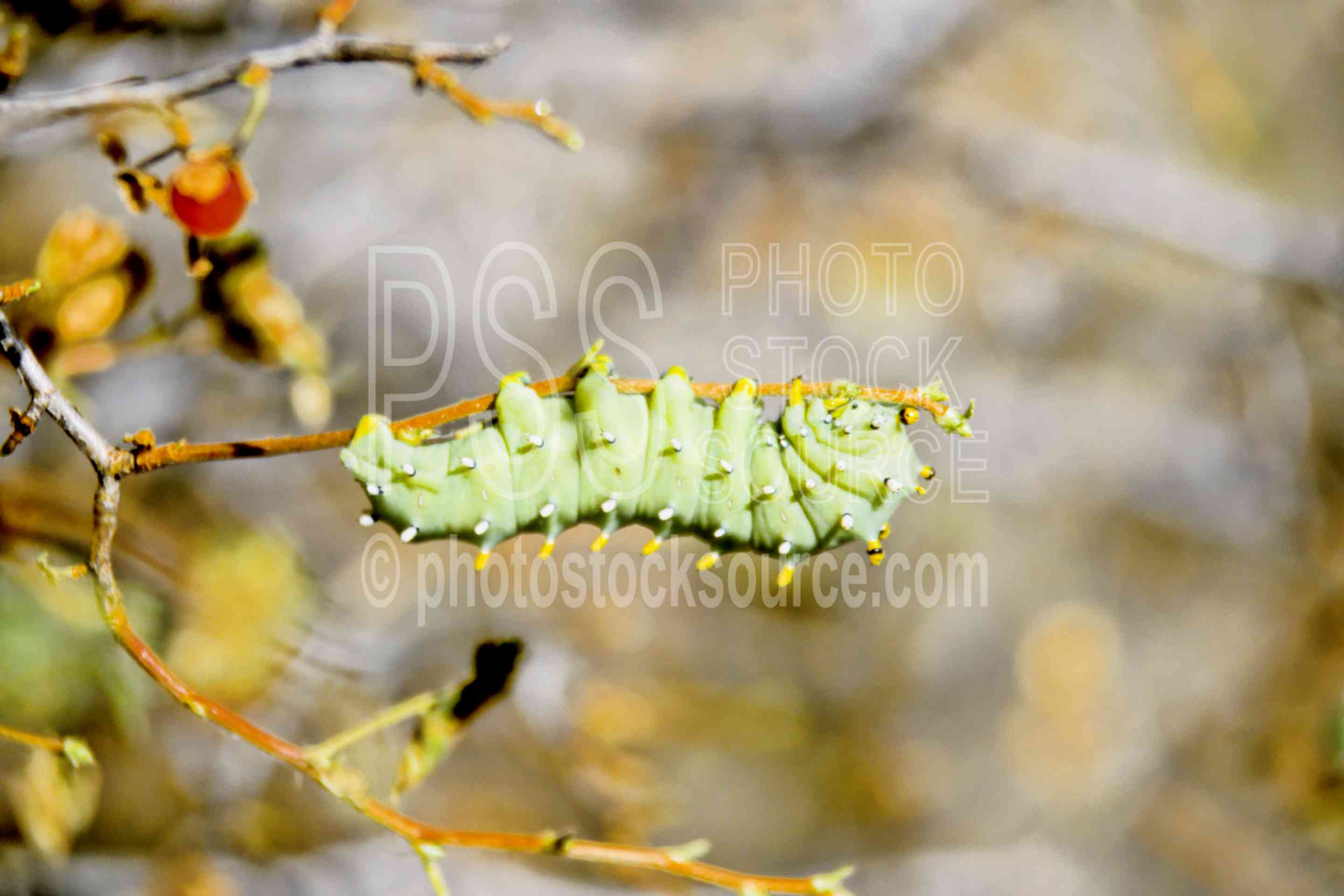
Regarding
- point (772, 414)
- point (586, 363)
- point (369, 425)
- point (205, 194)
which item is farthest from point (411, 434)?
point (772, 414)

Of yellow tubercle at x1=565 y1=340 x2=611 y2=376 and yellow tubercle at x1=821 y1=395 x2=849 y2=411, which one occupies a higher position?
yellow tubercle at x1=565 y1=340 x2=611 y2=376

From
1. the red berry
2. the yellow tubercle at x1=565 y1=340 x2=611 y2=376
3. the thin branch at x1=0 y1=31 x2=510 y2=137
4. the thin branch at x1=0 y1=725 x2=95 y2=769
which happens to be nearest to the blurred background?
the thin branch at x1=0 y1=31 x2=510 y2=137

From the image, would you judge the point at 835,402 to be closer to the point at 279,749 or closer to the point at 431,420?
the point at 431,420

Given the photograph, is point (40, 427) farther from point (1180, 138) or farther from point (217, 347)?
point (1180, 138)

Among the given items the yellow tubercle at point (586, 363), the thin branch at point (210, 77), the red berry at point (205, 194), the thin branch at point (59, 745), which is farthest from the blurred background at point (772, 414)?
the yellow tubercle at point (586, 363)

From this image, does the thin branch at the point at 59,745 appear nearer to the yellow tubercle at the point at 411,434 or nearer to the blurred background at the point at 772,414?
the yellow tubercle at the point at 411,434

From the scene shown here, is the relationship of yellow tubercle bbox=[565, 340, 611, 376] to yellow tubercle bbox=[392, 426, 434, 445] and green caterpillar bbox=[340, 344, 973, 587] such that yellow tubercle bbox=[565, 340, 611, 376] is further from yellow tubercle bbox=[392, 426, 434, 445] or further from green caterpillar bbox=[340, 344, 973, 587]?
yellow tubercle bbox=[392, 426, 434, 445]

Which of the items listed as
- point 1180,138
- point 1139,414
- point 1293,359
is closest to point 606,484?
point 1139,414
